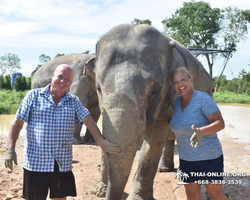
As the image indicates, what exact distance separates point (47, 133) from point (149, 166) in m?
1.71

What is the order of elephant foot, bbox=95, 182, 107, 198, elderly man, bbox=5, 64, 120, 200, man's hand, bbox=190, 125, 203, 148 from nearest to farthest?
man's hand, bbox=190, 125, 203, 148, elderly man, bbox=5, 64, 120, 200, elephant foot, bbox=95, 182, 107, 198

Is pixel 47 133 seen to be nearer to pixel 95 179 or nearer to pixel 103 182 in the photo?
pixel 103 182

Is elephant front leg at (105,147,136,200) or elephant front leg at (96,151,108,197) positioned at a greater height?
elephant front leg at (105,147,136,200)

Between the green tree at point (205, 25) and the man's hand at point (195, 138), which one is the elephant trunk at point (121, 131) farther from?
the green tree at point (205, 25)

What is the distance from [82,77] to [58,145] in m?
4.74

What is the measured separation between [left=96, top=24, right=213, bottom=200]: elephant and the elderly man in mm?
261

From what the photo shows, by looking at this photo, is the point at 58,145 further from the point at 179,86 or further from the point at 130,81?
the point at 179,86

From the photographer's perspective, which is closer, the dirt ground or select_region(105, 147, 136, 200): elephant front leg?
select_region(105, 147, 136, 200): elephant front leg

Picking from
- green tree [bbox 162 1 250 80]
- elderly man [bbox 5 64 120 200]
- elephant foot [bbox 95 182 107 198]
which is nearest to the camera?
elderly man [bbox 5 64 120 200]

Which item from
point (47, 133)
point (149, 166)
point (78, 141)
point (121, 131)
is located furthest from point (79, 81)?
point (121, 131)

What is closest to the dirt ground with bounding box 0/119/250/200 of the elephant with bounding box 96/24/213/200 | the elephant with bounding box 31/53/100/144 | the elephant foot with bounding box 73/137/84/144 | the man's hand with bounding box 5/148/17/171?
the elephant foot with bounding box 73/137/84/144

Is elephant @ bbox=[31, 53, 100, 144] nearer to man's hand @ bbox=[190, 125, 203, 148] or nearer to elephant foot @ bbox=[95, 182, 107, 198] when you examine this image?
elephant foot @ bbox=[95, 182, 107, 198]

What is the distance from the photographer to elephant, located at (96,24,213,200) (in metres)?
2.61

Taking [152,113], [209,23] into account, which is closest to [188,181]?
[152,113]
